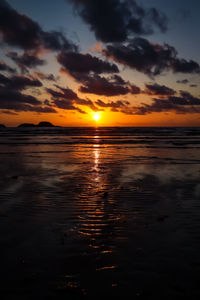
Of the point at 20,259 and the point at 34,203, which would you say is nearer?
the point at 20,259

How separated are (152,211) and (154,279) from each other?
4397mm

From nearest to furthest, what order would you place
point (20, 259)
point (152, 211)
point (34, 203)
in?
point (20, 259) < point (152, 211) < point (34, 203)

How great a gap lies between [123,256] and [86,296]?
158 cm

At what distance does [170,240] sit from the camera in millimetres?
7137

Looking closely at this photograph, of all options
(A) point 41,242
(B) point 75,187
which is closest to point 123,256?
(A) point 41,242

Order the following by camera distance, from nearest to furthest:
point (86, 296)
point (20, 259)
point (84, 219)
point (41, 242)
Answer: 1. point (86, 296)
2. point (20, 259)
3. point (41, 242)
4. point (84, 219)

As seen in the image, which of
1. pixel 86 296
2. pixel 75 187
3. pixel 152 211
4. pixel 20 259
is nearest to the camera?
pixel 86 296

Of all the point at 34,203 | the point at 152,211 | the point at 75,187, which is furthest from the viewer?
the point at 75,187

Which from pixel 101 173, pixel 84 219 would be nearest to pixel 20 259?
pixel 84 219

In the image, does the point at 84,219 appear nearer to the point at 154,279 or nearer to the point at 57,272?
the point at 57,272

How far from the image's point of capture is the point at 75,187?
13852 millimetres

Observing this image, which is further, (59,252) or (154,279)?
(59,252)

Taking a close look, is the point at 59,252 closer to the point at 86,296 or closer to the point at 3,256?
the point at 3,256

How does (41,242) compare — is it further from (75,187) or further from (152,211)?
(75,187)
